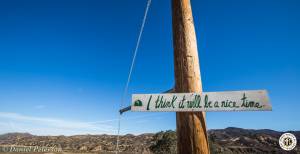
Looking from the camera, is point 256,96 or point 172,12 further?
point 172,12

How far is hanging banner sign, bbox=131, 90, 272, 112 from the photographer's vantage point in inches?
89.5

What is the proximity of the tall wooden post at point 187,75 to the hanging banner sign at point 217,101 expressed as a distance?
6 centimetres

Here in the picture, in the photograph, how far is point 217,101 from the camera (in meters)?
2.37

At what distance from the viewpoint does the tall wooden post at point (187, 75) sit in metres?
2.21

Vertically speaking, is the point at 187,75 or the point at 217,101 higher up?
the point at 187,75

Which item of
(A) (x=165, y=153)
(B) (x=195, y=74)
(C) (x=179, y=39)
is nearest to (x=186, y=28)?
(C) (x=179, y=39)

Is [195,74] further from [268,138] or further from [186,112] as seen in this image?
[268,138]

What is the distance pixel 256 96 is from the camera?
2281mm

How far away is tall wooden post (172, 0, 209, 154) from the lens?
2213 mm

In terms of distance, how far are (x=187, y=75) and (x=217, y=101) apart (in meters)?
0.39

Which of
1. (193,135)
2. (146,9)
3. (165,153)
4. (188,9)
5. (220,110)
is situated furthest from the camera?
(165,153)

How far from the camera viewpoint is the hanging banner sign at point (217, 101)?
7.46ft

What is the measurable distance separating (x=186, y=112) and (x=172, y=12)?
3.93 ft

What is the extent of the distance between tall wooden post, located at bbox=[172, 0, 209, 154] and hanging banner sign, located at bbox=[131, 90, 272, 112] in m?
0.06
